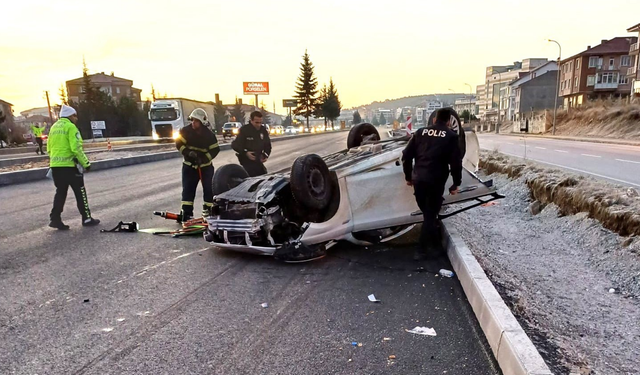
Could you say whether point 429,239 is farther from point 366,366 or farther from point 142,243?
point 142,243

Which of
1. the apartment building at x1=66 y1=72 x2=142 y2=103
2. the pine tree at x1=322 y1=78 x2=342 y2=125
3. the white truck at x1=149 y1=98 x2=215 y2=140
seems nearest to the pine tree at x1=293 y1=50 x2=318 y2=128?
the pine tree at x1=322 y1=78 x2=342 y2=125

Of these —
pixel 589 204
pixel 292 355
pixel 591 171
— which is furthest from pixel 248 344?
pixel 591 171

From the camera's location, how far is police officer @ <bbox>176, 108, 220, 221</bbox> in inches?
247

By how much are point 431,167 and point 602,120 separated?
33870 mm

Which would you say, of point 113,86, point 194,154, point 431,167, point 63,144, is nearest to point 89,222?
point 63,144

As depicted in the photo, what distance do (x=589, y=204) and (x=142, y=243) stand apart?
579 cm

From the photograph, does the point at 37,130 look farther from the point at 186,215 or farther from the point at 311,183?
the point at 311,183

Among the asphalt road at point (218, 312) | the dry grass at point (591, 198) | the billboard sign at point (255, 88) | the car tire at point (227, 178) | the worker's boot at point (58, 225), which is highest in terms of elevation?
the billboard sign at point (255, 88)

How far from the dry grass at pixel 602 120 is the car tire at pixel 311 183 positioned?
28474mm

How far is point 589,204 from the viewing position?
17.3 ft

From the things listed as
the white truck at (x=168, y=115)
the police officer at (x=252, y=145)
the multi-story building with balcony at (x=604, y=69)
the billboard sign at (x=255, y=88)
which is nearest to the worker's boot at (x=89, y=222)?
the police officer at (x=252, y=145)

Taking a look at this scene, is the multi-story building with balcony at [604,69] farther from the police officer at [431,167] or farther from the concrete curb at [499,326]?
the concrete curb at [499,326]

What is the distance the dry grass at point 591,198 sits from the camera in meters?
4.52

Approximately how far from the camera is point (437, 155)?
4246 millimetres
